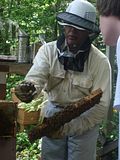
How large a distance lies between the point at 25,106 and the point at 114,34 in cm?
226

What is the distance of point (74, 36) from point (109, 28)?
1287 millimetres

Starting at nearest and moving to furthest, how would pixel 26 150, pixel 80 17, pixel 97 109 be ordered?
pixel 80 17
pixel 97 109
pixel 26 150

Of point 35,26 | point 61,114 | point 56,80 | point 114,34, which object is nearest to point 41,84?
point 56,80

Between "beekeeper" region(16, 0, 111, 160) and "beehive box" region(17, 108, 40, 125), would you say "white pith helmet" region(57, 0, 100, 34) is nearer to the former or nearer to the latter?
"beekeeper" region(16, 0, 111, 160)

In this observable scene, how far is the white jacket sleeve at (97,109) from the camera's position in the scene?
2.74 metres

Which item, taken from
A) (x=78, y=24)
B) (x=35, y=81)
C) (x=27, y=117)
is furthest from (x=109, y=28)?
(x=27, y=117)

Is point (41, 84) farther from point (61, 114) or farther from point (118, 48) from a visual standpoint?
point (118, 48)

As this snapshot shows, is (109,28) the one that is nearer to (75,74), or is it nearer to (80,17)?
(80,17)

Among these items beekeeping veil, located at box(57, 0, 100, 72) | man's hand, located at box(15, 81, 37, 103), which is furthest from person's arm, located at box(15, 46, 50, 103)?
beekeeping veil, located at box(57, 0, 100, 72)

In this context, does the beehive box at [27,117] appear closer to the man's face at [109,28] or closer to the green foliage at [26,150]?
the green foliage at [26,150]

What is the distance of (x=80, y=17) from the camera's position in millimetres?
2625

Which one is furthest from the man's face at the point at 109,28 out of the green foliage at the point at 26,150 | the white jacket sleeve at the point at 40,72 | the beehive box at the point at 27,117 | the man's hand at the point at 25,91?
the green foliage at the point at 26,150

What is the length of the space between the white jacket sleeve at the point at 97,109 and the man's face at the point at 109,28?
1342mm

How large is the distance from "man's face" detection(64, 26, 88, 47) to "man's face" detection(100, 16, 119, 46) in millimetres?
1225
